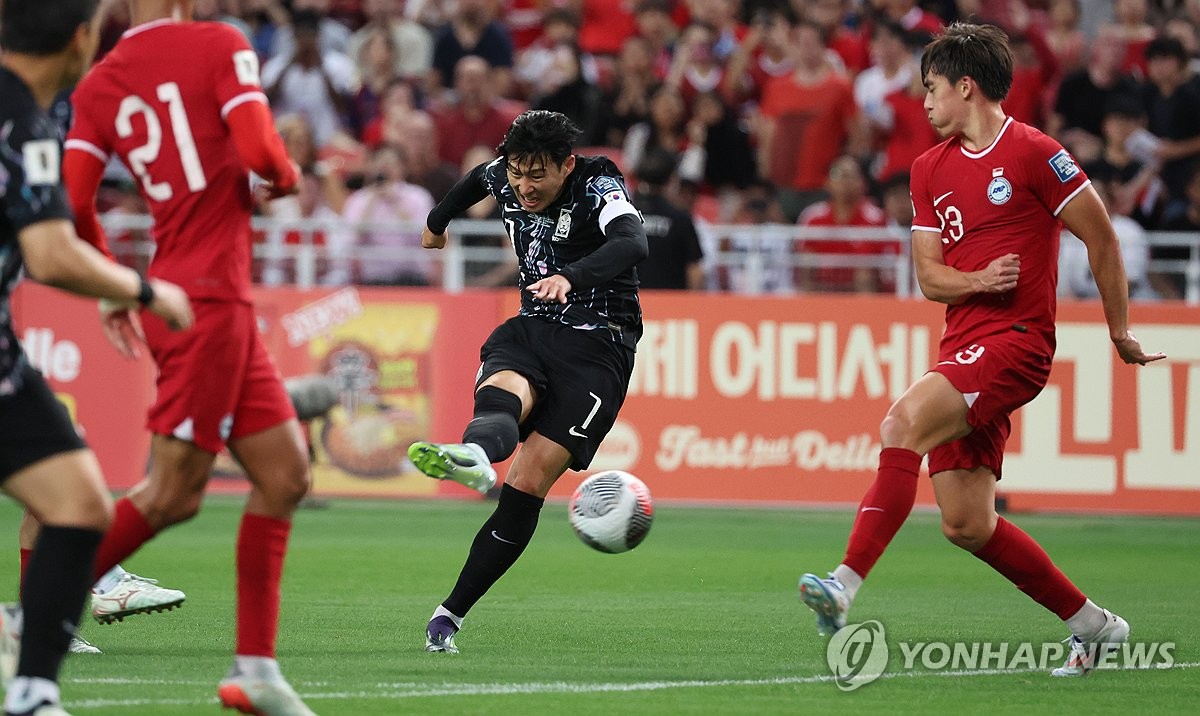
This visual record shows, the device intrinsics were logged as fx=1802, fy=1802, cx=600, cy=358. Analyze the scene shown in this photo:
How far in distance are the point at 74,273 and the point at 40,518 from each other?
2.37 feet

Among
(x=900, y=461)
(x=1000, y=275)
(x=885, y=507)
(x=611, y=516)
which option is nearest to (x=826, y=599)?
(x=885, y=507)

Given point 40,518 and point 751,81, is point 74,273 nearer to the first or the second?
point 40,518

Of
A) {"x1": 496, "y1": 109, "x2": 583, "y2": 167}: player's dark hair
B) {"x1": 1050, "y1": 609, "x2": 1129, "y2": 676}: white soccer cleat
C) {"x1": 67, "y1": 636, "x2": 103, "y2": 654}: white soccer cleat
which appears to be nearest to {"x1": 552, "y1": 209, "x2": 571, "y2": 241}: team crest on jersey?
{"x1": 496, "y1": 109, "x2": 583, "y2": 167}: player's dark hair

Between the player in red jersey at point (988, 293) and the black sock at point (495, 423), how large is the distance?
1443 millimetres

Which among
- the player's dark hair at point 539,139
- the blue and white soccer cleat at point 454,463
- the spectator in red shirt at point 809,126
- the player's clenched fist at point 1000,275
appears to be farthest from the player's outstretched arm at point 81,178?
the spectator in red shirt at point 809,126

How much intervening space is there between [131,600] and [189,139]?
245 cm

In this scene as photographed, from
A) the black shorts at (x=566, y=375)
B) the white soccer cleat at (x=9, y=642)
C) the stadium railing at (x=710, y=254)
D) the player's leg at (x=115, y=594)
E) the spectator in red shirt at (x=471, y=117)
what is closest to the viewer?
the white soccer cleat at (x=9, y=642)

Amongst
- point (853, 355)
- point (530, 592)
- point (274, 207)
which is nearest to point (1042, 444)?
point (853, 355)

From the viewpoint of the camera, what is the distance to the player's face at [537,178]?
25.4 feet

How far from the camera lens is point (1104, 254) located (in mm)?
7293

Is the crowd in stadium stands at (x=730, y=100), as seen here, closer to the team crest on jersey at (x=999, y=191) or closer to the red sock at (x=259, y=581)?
the team crest on jersey at (x=999, y=191)

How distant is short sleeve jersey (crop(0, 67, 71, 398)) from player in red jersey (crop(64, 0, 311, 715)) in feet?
2.61

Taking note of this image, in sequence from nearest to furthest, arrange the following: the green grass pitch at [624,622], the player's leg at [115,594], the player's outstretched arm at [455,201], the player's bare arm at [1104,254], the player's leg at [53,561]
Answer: the player's leg at [53,561] → the green grass pitch at [624,622] → the player's bare arm at [1104,254] → the player's leg at [115,594] → the player's outstretched arm at [455,201]

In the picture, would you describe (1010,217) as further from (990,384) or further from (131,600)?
(131,600)
